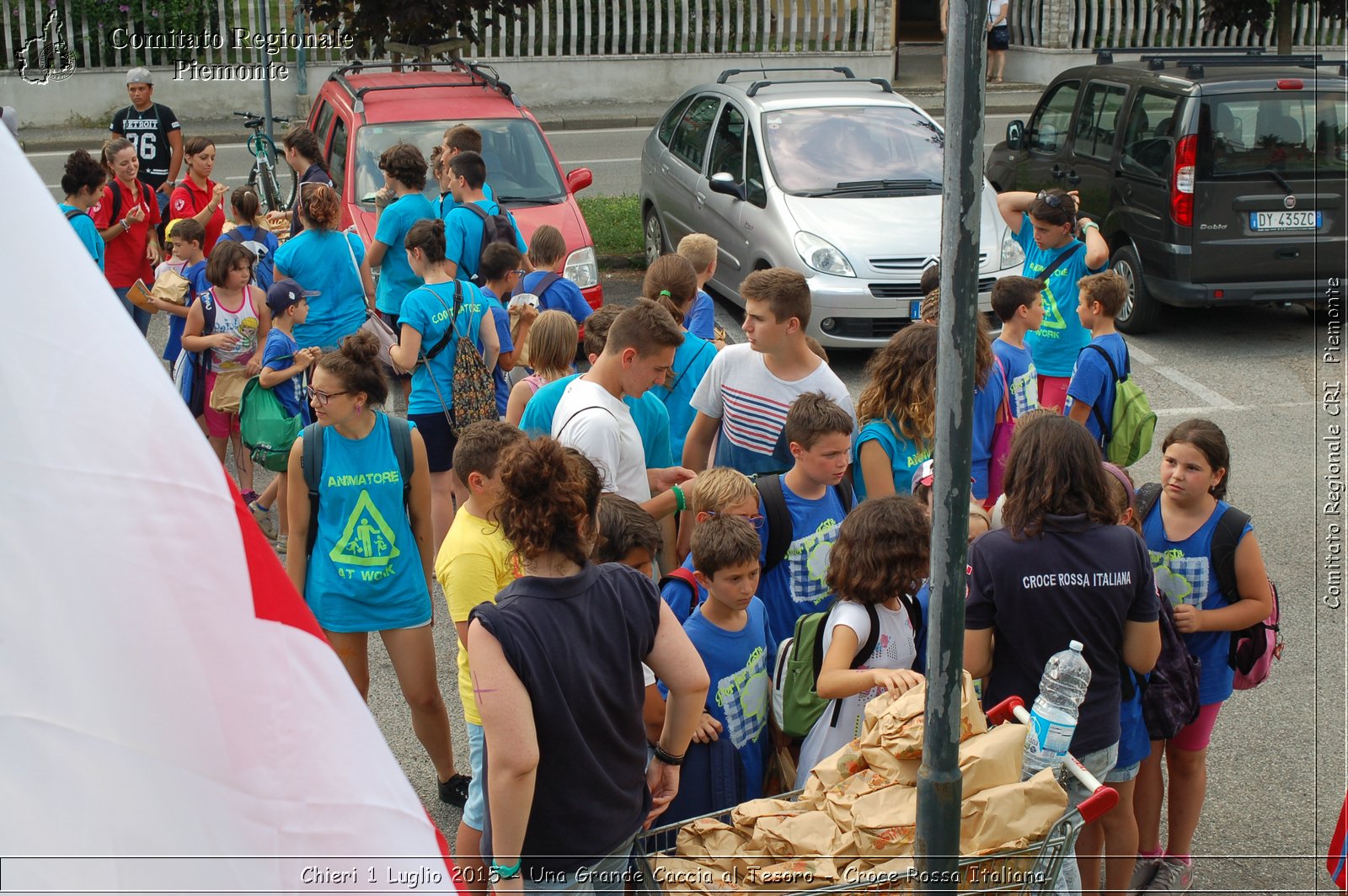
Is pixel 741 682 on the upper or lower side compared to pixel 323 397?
lower

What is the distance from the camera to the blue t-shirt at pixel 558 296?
6668 mm

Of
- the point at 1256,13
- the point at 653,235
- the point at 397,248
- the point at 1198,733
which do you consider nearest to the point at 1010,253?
the point at 653,235

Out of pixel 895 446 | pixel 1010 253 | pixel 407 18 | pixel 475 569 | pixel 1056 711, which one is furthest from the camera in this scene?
pixel 407 18

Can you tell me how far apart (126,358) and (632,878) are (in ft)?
6.55

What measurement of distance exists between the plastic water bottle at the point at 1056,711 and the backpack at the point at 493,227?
188 inches

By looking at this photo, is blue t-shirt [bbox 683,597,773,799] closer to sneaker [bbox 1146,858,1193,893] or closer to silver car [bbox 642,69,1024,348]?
sneaker [bbox 1146,858,1193,893]

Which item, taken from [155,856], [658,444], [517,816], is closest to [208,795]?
[155,856]

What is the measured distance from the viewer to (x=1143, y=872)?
4305 millimetres

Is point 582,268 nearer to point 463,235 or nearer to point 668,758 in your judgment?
point 463,235

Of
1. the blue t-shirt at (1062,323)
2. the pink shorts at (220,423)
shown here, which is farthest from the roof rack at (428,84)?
the blue t-shirt at (1062,323)

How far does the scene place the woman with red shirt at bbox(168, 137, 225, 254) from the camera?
29.2ft

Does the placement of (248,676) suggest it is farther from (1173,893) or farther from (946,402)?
(1173,893)

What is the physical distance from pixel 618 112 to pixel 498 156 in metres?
12.4

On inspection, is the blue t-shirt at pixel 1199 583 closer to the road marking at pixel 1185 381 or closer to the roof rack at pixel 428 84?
the road marking at pixel 1185 381
